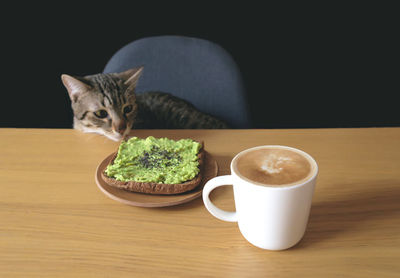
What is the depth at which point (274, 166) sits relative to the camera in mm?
513

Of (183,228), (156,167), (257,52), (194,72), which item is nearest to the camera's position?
(183,228)

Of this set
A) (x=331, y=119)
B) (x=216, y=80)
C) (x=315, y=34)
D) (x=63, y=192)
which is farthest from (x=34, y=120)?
(x=331, y=119)

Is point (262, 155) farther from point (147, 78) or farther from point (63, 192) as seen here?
point (147, 78)

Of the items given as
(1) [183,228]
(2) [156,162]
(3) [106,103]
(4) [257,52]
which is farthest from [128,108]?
(4) [257,52]

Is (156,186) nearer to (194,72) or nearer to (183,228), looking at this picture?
(183,228)

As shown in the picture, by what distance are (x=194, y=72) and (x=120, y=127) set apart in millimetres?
499

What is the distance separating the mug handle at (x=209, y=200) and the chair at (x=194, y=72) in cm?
80

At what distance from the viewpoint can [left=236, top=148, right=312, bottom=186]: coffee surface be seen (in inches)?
18.9

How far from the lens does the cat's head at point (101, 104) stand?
3.14 feet

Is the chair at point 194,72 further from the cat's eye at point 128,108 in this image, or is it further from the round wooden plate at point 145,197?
the round wooden plate at point 145,197

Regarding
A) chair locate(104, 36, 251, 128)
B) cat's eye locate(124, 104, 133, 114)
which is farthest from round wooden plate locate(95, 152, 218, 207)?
chair locate(104, 36, 251, 128)

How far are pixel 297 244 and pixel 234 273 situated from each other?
12 centimetres

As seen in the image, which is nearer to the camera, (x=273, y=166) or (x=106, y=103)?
(x=273, y=166)

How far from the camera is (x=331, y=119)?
7.04 ft
